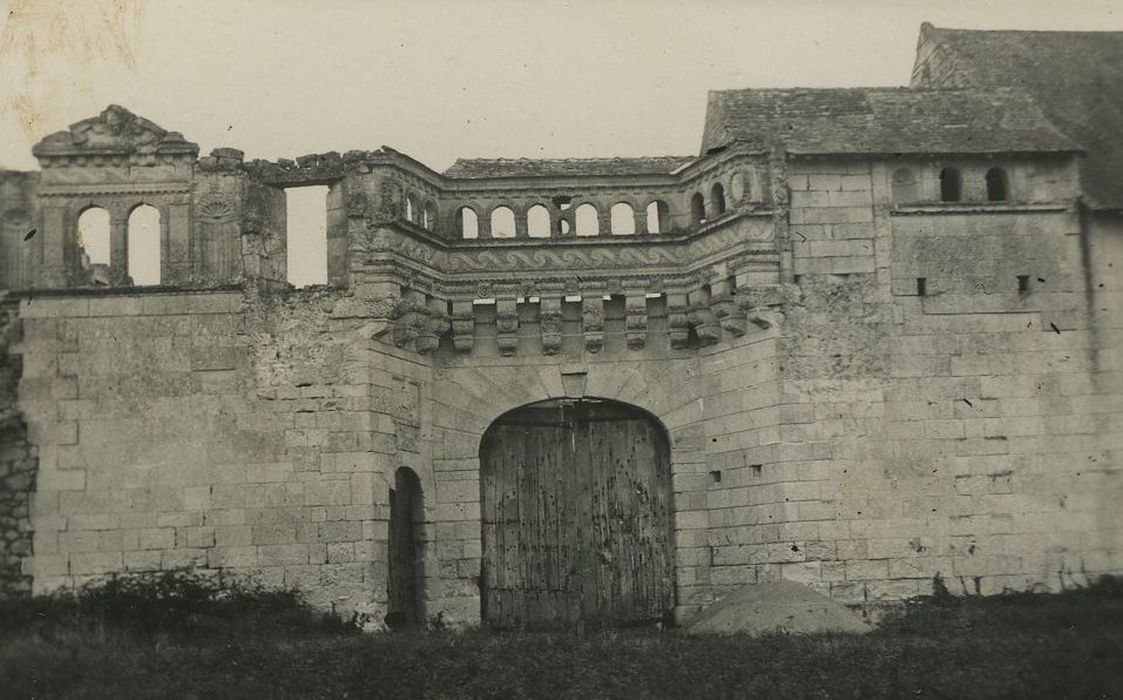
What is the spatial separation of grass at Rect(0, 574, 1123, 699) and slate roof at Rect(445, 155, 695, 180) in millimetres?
5740

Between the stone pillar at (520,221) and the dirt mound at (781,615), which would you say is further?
the stone pillar at (520,221)

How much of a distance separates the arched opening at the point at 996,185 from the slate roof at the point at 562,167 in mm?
3583

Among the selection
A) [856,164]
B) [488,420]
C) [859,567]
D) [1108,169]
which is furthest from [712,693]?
[1108,169]

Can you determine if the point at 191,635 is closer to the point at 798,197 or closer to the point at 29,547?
the point at 29,547

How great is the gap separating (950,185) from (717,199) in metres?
2.76

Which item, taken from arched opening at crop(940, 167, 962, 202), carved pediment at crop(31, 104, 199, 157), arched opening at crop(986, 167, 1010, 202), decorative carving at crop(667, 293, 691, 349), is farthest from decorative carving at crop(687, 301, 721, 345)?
carved pediment at crop(31, 104, 199, 157)

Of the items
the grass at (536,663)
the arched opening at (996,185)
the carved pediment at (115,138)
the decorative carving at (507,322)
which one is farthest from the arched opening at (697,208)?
the carved pediment at (115,138)

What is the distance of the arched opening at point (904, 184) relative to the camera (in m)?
15.2

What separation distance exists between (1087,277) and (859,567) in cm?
432

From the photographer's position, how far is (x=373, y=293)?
48.2ft

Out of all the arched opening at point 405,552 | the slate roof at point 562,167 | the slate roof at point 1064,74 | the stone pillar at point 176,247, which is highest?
the slate roof at point 1064,74

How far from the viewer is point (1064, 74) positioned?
17.5 metres

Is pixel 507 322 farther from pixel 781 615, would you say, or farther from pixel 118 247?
pixel 781 615

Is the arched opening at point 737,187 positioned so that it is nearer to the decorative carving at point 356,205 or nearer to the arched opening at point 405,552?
the decorative carving at point 356,205
